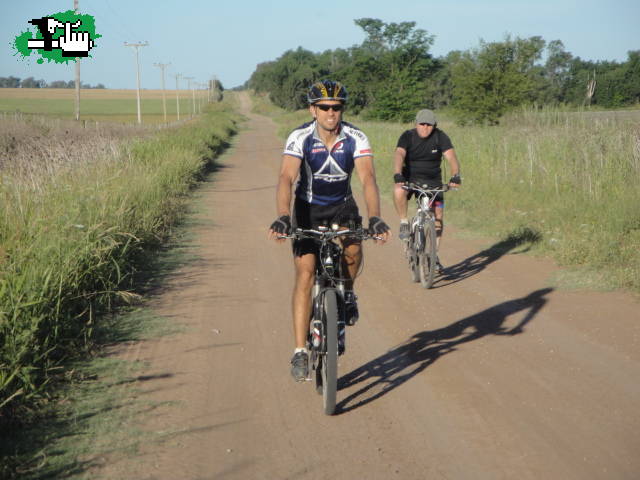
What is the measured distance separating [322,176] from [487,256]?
232 inches

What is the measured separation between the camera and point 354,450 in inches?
162

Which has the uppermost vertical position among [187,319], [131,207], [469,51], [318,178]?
[469,51]

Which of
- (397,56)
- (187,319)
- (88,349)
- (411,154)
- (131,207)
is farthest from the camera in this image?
(397,56)

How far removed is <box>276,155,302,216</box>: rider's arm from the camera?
481 cm

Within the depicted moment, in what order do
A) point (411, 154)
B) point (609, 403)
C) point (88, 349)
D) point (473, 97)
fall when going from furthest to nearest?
point (473, 97), point (411, 154), point (88, 349), point (609, 403)

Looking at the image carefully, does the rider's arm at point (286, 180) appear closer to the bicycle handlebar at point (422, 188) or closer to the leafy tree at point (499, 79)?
the bicycle handlebar at point (422, 188)

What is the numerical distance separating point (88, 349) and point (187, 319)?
130 centimetres

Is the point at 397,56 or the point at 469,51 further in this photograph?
the point at 397,56

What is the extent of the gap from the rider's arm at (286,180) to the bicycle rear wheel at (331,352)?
67 centimetres

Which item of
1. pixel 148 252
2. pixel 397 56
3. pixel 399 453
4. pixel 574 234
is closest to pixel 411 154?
pixel 574 234

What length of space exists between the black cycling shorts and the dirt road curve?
1082 mm

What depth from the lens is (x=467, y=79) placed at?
35.4 metres

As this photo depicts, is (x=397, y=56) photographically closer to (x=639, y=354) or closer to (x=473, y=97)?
(x=473, y=97)

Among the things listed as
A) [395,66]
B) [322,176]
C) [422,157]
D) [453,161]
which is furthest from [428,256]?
[395,66]
